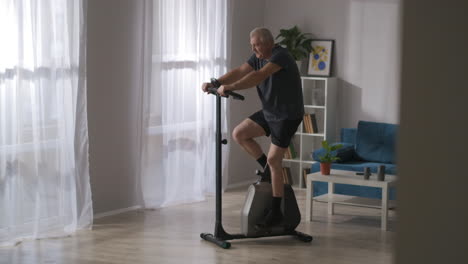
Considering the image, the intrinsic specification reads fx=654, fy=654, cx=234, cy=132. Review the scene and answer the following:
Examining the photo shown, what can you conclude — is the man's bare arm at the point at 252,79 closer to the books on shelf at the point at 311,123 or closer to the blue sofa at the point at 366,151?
the blue sofa at the point at 366,151

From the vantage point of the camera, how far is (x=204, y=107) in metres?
6.46

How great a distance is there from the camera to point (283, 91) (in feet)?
15.1

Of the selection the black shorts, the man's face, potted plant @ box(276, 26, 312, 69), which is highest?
potted plant @ box(276, 26, 312, 69)

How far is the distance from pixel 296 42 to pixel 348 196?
1984 mm

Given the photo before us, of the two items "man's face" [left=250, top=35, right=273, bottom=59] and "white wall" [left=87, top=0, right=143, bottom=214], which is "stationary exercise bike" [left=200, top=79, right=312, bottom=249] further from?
"white wall" [left=87, top=0, right=143, bottom=214]

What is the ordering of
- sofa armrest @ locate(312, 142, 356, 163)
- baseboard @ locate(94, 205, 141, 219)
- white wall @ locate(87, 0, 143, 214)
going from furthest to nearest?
1. sofa armrest @ locate(312, 142, 356, 163)
2. baseboard @ locate(94, 205, 141, 219)
3. white wall @ locate(87, 0, 143, 214)

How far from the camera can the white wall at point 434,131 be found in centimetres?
85

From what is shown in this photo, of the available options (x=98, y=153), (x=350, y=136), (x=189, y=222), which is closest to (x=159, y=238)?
(x=189, y=222)

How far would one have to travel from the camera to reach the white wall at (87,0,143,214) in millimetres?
5426

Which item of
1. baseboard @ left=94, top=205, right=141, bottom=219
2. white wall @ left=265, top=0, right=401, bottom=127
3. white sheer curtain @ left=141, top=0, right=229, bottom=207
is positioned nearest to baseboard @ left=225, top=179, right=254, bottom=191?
white sheer curtain @ left=141, top=0, right=229, bottom=207

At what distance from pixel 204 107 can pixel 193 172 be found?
2.13 ft

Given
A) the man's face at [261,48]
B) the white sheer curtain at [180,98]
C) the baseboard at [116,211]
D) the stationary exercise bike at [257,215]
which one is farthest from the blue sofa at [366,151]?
the man's face at [261,48]

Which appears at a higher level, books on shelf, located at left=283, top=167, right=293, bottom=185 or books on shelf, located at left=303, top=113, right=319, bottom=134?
books on shelf, located at left=303, top=113, right=319, bottom=134

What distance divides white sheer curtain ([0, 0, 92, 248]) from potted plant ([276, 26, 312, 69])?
264cm
